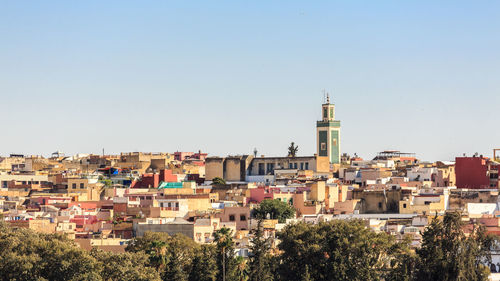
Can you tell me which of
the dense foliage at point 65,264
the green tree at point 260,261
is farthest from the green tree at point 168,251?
the green tree at point 260,261

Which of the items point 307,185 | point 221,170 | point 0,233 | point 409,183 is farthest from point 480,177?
point 0,233

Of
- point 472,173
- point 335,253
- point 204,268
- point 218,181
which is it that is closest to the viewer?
point 204,268

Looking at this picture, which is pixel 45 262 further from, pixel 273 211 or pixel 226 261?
pixel 273 211

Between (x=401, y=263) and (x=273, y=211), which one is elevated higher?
(x=273, y=211)

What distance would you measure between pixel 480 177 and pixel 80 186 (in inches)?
730

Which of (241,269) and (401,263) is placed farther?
(241,269)

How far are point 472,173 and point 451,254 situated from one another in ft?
80.8

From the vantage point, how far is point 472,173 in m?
62.5

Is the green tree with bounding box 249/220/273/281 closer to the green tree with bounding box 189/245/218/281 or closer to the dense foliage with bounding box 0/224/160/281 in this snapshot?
the green tree with bounding box 189/245/218/281

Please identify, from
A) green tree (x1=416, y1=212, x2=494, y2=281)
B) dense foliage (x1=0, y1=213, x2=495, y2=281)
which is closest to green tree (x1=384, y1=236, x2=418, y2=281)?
dense foliage (x1=0, y1=213, x2=495, y2=281)

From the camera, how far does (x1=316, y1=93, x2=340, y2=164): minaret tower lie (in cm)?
8006

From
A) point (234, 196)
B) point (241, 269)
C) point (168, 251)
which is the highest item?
point (234, 196)

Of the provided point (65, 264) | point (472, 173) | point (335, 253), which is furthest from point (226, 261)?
point (472, 173)

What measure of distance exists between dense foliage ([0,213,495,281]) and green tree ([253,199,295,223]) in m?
9.13
